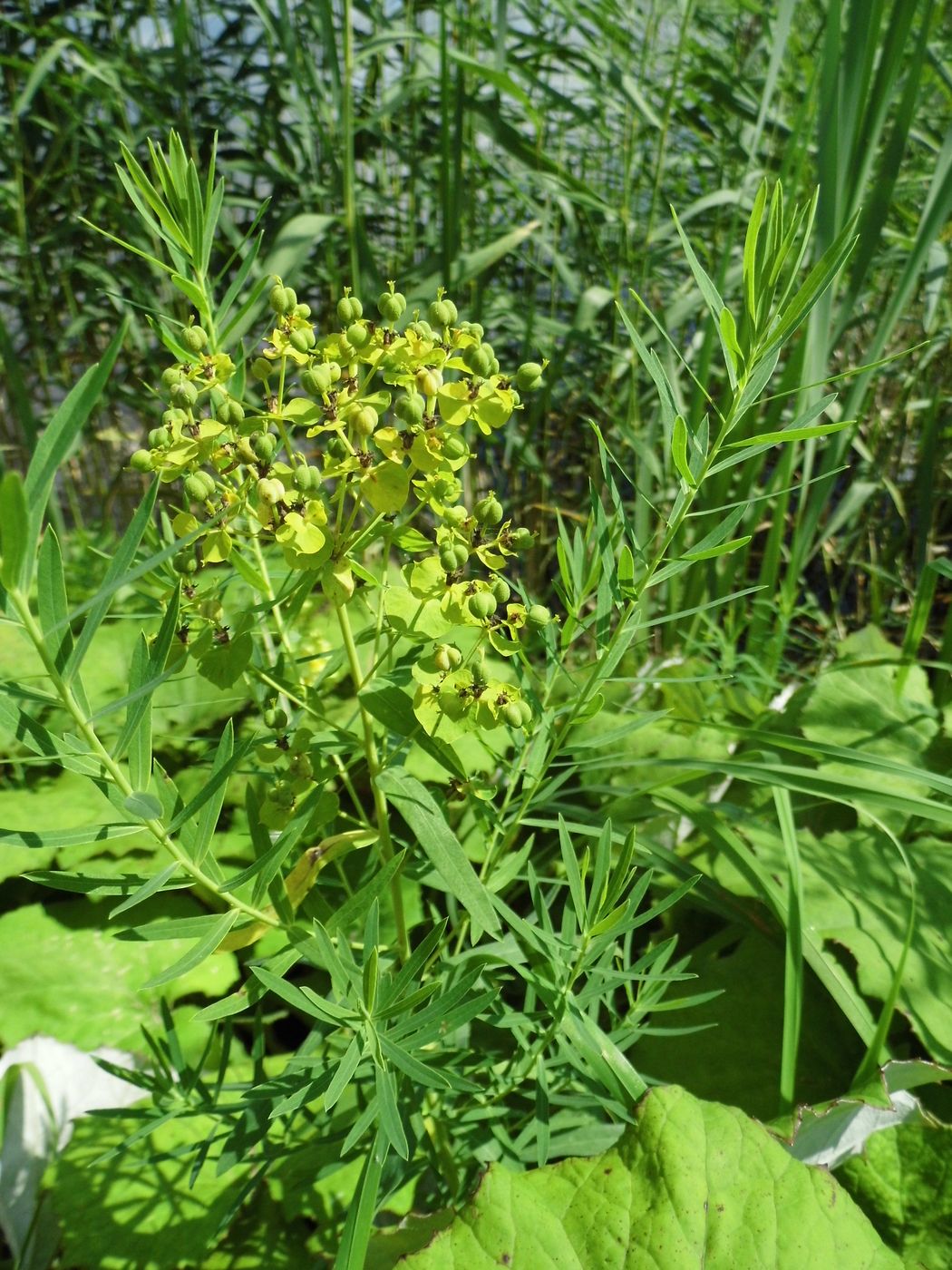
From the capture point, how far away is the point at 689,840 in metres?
1.34

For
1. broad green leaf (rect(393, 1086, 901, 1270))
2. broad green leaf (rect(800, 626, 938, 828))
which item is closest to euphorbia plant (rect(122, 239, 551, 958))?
broad green leaf (rect(393, 1086, 901, 1270))

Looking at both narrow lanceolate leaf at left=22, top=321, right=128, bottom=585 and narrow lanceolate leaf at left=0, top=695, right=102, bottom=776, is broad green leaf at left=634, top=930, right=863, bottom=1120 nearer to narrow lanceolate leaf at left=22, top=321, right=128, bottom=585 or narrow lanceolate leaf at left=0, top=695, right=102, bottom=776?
narrow lanceolate leaf at left=0, top=695, right=102, bottom=776

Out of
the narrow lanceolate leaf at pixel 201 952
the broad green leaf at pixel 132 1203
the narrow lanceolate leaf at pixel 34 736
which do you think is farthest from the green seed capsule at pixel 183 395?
the broad green leaf at pixel 132 1203

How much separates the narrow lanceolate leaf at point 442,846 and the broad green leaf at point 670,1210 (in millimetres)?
295

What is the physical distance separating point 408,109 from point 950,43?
4.28 ft

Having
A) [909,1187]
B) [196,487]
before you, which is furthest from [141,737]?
[909,1187]

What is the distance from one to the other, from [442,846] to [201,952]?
17 cm

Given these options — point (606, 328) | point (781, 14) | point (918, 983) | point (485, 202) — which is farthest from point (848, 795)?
point (485, 202)

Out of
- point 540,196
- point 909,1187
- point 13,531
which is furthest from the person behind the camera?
point 540,196

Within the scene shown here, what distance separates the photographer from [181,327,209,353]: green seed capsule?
1.98ft

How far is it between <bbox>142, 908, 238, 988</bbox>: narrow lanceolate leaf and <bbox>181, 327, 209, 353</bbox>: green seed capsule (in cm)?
38

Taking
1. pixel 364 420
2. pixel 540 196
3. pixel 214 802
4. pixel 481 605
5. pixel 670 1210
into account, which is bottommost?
pixel 670 1210

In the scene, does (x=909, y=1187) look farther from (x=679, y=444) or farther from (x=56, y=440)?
(x=56, y=440)

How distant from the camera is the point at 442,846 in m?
0.63
